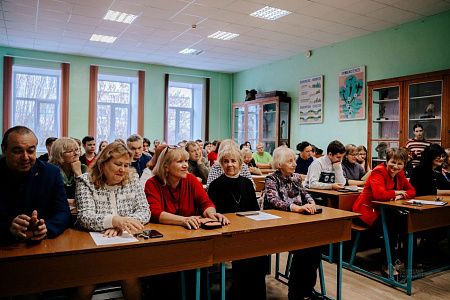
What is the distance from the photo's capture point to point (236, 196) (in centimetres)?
269

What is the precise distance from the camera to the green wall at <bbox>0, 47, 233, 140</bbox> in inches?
326

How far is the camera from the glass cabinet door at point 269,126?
8.30m

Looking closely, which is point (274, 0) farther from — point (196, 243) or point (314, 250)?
point (196, 243)

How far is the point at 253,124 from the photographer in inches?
352

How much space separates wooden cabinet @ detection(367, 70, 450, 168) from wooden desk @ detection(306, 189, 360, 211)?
2169mm

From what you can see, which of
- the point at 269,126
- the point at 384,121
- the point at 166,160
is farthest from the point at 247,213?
the point at 269,126

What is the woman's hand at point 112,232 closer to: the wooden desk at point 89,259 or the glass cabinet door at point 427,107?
the wooden desk at point 89,259

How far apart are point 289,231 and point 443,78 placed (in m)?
4.05

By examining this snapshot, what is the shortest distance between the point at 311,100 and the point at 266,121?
1.31m

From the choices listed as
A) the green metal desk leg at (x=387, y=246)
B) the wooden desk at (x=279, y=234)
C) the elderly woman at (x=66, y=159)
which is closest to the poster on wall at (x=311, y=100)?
the green metal desk leg at (x=387, y=246)

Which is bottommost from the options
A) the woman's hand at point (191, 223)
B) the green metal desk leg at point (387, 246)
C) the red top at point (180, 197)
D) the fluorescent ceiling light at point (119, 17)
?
the green metal desk leg at point (387, 246)

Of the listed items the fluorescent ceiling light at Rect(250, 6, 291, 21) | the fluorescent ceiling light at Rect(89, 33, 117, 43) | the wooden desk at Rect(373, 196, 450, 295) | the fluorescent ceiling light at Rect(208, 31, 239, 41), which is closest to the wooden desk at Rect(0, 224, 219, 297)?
the wooden desk at Rect(373, 196, 450, 295)

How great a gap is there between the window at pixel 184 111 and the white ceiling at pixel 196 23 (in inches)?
71.0

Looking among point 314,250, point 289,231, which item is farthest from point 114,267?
point 314,250
